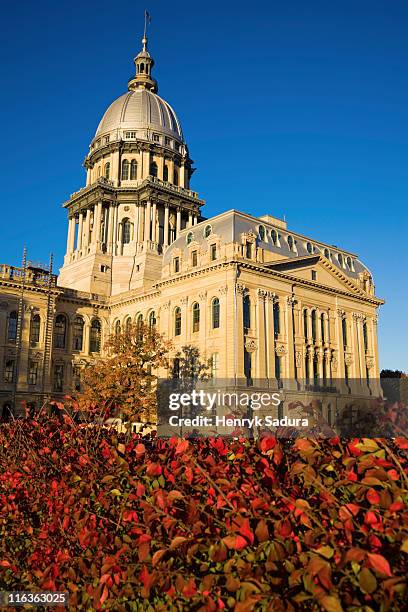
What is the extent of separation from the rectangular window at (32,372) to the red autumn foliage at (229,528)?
52885 millimetres

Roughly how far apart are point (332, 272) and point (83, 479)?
56.2 metres

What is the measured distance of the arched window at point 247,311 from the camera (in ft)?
167

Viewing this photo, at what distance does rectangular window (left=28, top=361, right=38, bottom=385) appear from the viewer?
5867cm

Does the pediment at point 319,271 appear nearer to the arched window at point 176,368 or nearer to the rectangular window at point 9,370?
the arched window at point 176,368

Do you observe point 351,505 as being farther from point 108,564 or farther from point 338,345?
point 338,345

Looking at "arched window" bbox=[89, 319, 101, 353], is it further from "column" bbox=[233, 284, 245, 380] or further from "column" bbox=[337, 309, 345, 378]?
"column" bbox=[337, 309, 345, 378]

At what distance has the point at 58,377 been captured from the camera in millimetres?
62812

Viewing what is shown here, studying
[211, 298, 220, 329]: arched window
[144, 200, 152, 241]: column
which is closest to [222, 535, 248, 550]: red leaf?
[211, 298, 220, 329]: arched window

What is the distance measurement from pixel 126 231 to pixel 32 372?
25403mm


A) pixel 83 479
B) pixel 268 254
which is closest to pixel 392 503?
pixel 83 479

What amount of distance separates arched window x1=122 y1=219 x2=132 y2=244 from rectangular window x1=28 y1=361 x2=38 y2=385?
2292 cm

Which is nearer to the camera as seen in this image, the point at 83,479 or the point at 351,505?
the point at 351,505

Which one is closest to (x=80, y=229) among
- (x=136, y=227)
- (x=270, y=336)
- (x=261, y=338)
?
(x=136, y=227)

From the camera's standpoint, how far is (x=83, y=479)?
7125 millimetres
